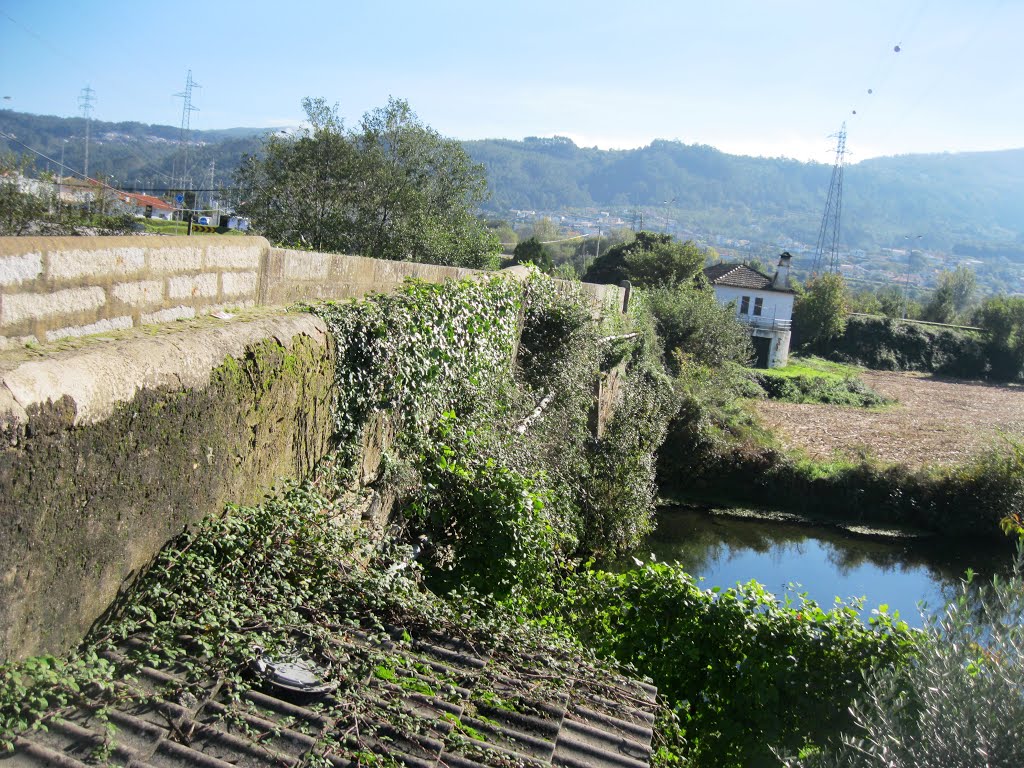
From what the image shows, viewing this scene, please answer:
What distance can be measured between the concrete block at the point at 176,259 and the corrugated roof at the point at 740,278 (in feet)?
143

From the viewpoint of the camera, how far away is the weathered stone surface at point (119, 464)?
2.29 metres

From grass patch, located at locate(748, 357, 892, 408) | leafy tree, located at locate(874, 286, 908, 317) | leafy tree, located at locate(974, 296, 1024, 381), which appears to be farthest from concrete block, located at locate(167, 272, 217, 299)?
leafy tree, located at locate(874, 286, 908, 317)

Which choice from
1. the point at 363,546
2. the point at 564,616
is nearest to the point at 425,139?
the point at 564,616

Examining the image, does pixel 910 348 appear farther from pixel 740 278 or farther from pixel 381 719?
pixel 381 719

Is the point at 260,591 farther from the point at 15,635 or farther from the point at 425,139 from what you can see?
the point at 425,139

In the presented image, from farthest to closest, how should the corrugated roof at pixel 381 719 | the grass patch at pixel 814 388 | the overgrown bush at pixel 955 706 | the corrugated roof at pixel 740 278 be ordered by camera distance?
the corrugated roof at pixel 740 278 < the grass patch at pixel 814 388 < the overgrown bush at pixel 955 706 < the corrugated roof at pixel 381 719

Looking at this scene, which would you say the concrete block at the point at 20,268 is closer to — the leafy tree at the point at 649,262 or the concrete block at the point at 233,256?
the concrete block at the point at 233,256

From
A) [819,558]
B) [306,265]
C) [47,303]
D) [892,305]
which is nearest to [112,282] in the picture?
[47,303]

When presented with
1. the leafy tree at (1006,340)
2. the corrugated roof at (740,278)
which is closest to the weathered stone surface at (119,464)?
the corrugated roof at (740,278)

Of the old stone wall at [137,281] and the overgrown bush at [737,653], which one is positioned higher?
the old stone wall at [137,281]

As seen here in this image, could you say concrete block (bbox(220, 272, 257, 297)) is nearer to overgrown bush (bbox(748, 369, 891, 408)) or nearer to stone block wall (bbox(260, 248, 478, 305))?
stone block wall (bbox(260, 248, 478, 305))

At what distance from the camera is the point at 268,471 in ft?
12.8

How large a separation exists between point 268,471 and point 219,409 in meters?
0.64

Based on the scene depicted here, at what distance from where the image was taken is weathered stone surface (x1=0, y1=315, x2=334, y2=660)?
2.29 m
